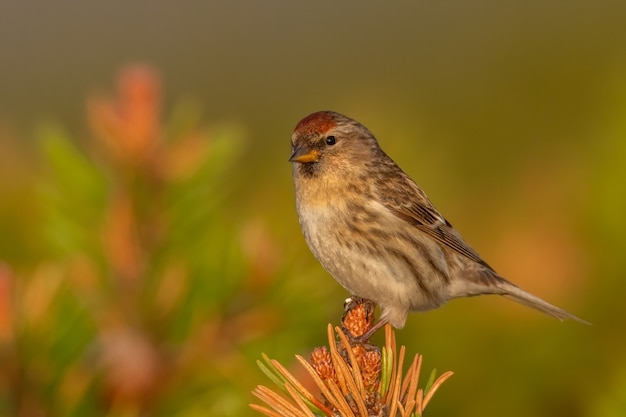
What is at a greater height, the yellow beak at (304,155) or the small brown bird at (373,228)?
the yellow beak at (304,155)

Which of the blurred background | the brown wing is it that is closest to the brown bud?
the blurred background

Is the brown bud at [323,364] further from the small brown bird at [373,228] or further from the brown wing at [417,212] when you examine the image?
the brown wing at [417,212]

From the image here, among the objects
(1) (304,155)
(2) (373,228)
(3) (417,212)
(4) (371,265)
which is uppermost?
(1) (304,155)

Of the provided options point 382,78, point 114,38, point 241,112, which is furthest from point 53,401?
point 114,38

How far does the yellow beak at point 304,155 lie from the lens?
12.7ft

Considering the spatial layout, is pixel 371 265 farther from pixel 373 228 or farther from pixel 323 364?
pixel 323 364

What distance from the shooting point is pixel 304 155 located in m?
3.91

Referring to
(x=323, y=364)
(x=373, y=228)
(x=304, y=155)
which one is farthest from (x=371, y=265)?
(x=323, y=364)

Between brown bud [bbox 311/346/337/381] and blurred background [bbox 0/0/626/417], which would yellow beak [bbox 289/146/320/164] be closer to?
blurred background [bbox 0/0/626/417]

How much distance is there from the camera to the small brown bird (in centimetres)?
362

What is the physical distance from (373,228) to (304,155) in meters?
0.41

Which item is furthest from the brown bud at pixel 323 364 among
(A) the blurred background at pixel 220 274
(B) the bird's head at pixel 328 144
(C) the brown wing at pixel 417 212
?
(C) the brown wing at pixel 417 212

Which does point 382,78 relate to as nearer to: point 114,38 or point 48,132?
point 48,132

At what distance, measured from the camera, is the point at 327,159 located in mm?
4047
